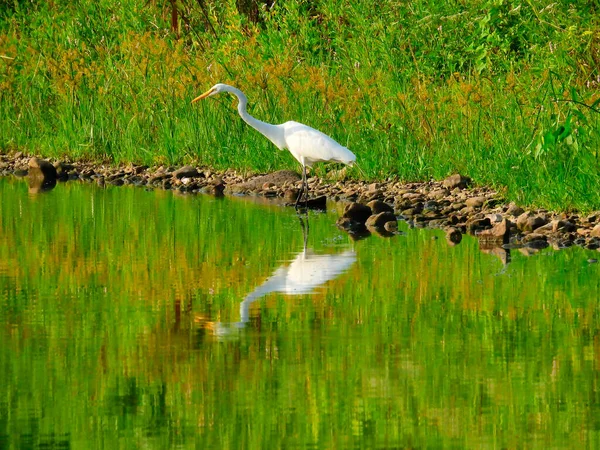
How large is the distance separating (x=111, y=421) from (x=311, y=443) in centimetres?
88

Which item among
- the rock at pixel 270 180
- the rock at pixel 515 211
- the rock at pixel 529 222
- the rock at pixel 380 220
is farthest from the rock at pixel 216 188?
the rock at pixel 529 222

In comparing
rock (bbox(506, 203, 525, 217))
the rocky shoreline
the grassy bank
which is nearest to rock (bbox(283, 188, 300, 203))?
the rocky shoreline

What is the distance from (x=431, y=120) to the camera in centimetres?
1473

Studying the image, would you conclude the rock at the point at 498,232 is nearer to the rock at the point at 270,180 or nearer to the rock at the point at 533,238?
the rock at the point at 533,238

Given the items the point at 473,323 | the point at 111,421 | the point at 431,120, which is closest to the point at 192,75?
the point at 431,120

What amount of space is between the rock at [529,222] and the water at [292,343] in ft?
2.21

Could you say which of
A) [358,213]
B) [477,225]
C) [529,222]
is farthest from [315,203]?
[529,222]

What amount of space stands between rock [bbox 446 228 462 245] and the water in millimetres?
106

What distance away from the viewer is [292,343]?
22.7 feet

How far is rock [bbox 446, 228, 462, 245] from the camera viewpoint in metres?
10.8

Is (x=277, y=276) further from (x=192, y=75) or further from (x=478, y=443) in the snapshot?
(x=192, y=75)

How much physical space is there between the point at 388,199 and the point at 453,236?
244 cm

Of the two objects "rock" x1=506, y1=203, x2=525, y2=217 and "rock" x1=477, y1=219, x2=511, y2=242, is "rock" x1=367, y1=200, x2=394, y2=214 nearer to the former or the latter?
"rock" x1=506, y1=203, x2=525, y2=217

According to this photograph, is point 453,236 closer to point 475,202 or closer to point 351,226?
point 351,226
